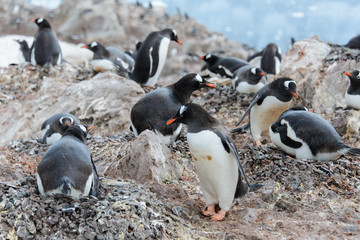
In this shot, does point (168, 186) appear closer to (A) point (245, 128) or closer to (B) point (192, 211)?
(B) point (192, 211)

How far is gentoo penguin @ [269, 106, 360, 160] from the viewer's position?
15.2ft

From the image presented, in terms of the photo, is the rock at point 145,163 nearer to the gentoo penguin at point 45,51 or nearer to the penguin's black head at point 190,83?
the penguin's black head at point 190,83

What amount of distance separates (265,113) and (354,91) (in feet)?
5.04

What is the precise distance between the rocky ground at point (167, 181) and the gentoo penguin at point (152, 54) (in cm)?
56

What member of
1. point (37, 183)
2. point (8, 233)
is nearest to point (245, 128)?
point (37, 183)

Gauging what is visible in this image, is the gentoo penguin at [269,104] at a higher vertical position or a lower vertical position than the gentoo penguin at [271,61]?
higher

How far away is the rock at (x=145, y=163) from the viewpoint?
4102 mm

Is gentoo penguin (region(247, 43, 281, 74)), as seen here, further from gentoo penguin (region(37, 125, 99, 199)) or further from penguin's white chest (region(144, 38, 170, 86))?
gentoo penguin (region(37, 125, 99, 199))

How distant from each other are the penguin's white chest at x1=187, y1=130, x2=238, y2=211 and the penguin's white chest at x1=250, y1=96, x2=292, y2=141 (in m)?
2.26

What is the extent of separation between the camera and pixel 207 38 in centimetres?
2750

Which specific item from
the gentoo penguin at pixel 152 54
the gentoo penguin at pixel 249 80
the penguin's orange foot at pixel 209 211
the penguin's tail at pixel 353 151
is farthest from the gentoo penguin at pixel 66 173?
the gentoo penguin at pixel 152 54

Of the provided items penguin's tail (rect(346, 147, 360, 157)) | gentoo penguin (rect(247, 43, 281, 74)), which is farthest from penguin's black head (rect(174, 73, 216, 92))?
gentoo penguin (rect(247, 43, 281, 74))

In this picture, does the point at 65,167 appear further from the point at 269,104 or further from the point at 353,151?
the point at 269,104

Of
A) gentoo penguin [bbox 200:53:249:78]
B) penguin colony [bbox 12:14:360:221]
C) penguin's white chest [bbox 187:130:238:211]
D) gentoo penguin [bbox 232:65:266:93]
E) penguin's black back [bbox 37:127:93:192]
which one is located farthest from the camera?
gentoo penguin [bbox 200:53:249:78]
